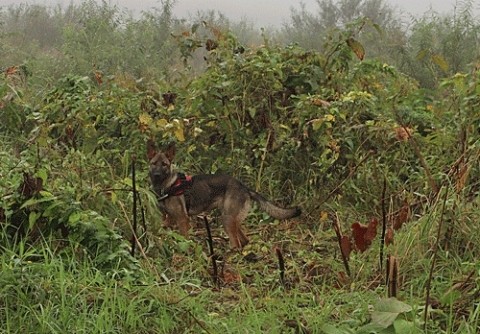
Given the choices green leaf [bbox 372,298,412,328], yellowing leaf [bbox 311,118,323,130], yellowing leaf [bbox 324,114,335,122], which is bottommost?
green leaf [bbox 372,298,412,328]

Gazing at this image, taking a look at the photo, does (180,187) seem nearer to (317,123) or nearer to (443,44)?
(317,123)

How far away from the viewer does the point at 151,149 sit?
5750 millimetres

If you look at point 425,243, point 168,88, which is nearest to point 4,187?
point 425,243

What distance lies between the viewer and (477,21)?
383 inches

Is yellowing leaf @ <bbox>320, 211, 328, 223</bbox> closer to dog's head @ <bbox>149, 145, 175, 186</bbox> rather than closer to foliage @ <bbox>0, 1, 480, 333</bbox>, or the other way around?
foliage @ <bbox>0, 1, 480, 333</bbox>

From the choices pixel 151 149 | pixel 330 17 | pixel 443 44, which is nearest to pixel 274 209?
pixel 151 149

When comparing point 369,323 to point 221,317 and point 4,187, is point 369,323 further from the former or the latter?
point 4,187

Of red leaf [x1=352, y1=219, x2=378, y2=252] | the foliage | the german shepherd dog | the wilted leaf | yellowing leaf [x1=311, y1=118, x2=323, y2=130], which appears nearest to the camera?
the foliage

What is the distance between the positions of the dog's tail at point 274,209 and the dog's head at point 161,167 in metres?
0.72

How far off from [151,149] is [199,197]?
0.62 m

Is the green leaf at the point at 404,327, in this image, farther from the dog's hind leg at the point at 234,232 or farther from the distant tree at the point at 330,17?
the distant tree at the point at 330,17

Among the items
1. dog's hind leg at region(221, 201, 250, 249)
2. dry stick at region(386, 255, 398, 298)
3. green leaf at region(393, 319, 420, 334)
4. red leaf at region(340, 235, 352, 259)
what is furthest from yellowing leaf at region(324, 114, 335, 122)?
green leaf at region(393, 319, 420, 334)

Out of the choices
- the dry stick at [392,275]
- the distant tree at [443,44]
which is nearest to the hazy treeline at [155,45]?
A: the distant tree at [443,44]

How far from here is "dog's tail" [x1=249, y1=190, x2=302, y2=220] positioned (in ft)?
17.1
